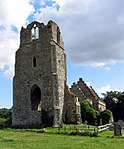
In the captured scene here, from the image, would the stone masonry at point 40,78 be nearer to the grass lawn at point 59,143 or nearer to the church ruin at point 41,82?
the church ruin at point 41,82

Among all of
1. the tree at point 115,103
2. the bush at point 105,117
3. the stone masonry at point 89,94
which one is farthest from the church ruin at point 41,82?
the tree at point 115,103

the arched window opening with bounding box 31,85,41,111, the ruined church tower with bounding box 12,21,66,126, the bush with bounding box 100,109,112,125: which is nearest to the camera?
the ruined church tower with bounding box 12,21,66,126

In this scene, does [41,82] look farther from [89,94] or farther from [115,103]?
[115,103]

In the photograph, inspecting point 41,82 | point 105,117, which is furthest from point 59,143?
point 105,117

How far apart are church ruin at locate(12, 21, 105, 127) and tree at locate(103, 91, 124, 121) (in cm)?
2989

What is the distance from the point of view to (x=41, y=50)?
39.9 meters

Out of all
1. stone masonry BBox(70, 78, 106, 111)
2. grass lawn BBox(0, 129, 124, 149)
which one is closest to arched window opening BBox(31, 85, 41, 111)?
stone masonry BBox(70, 78, 106, 111)

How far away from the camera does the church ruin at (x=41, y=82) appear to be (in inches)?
1489

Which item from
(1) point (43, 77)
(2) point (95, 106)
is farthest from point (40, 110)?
(2) point (95, 106)

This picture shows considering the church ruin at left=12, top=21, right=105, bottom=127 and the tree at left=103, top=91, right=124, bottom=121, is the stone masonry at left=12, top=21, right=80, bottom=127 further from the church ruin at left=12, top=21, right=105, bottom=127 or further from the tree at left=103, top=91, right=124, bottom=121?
the tree at left=103, top=91, right=124, bottom=121

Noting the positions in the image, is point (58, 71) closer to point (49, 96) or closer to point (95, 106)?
point (49, 96)

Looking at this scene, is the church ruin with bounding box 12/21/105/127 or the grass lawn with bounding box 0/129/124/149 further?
the church ruin with bounding box 12/21/105/127

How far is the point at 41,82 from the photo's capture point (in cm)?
3884

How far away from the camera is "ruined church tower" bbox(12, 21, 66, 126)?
37719mm
